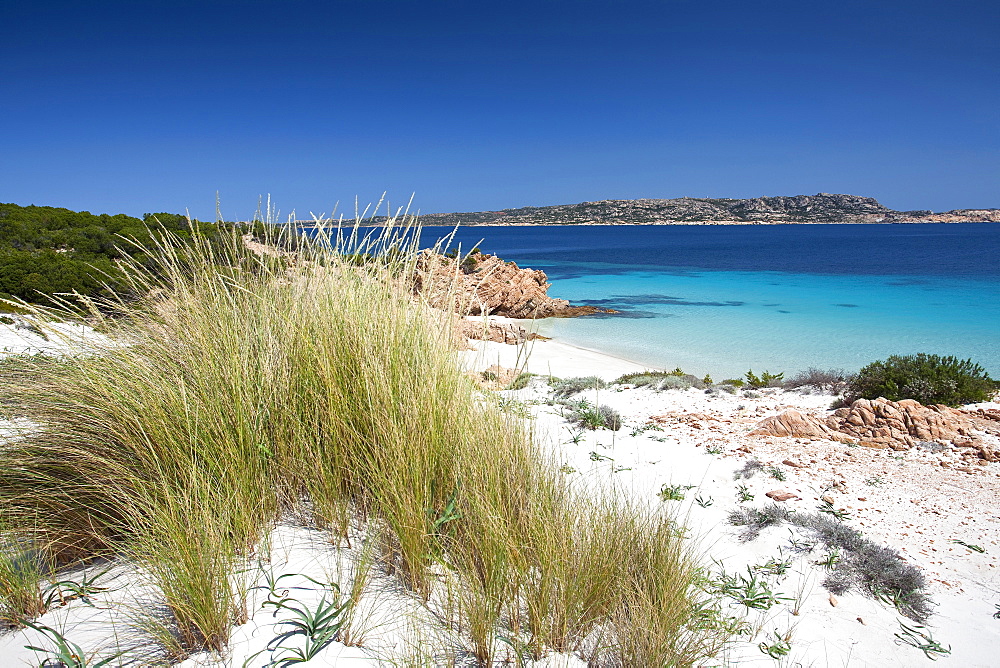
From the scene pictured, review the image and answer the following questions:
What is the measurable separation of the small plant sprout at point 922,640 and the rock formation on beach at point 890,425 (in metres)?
3.03

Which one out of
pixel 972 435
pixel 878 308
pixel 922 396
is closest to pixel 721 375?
pixel 922 396

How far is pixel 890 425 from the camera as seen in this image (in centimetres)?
539

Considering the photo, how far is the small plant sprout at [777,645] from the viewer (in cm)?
223

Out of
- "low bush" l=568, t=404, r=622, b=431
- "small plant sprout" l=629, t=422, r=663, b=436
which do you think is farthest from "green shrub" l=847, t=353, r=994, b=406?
"low bush" l=568, t=404, r=622, b=431

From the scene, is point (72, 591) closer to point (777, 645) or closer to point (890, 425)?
point (777, 645)

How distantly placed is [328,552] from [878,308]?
82.2ft

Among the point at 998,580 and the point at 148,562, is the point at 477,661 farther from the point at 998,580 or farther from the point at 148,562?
the point at 998,580

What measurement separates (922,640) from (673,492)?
5.04 ft

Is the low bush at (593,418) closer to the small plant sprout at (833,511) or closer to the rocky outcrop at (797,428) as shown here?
the rocky outcrop at (797,428)

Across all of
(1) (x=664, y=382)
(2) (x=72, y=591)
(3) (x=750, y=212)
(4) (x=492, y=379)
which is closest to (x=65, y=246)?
(1) (x=664, y=382)

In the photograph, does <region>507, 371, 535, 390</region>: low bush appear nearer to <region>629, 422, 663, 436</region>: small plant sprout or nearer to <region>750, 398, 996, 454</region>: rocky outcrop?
<region>629, 422, 663, 436</region>: small plant sprout

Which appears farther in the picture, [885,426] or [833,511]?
[885,426]

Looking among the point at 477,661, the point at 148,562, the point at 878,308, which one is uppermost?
the point at 148,562

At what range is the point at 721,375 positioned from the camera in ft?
38.1
